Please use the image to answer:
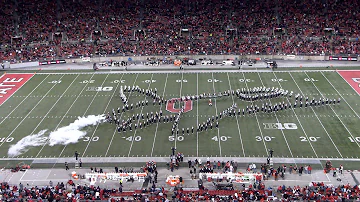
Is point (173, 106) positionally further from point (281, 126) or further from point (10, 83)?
point (10, 83)

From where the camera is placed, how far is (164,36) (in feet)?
153

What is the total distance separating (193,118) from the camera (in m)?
28.1

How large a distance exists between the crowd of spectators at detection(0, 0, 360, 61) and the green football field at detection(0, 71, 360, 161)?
6.95m

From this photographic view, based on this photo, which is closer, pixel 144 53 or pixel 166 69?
pixel 166 69

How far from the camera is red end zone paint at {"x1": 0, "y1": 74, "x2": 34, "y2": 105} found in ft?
109

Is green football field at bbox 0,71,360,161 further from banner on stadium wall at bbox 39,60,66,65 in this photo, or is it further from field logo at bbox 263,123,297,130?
banner on stadium wall at bbox 39,60,66,65

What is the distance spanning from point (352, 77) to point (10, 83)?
2953cm

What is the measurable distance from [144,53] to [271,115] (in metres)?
19.5

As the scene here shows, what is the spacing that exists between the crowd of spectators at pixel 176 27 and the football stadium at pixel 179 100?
0.18 m

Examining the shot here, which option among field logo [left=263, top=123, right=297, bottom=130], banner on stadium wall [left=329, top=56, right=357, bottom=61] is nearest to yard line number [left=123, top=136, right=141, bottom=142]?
field logo [left=263, top=123, right=297, bottom=130]

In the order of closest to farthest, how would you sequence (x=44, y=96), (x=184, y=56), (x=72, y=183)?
(x=72, y=183)
(x=44, y=96)
(x=184, y=56)

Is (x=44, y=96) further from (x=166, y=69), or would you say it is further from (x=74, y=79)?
(x=166, y=69)

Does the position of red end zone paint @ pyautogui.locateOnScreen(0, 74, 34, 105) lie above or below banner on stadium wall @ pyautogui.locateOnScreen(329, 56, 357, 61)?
Answer: below

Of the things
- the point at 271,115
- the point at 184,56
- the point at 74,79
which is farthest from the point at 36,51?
the point at 271,115
